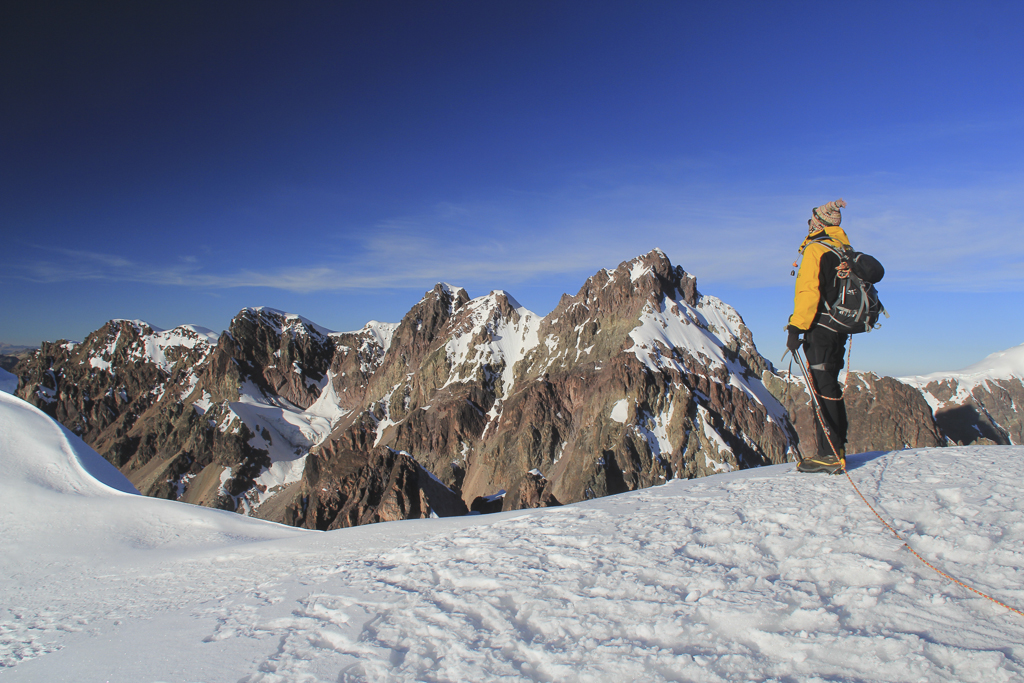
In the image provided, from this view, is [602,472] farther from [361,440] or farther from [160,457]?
[160,457]

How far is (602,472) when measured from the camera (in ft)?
262

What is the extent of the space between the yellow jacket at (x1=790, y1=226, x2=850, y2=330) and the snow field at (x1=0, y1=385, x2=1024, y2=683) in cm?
187

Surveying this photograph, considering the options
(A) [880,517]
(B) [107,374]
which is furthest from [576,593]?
(B) [107,374]

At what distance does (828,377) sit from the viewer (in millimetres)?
5965

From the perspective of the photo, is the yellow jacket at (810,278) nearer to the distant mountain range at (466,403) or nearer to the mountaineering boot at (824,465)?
the mountaineering boot at (824,465)

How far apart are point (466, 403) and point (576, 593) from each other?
11528cm

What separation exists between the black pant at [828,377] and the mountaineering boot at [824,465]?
7.6 inches

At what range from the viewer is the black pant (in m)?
5.84

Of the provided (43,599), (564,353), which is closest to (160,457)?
(564,353)

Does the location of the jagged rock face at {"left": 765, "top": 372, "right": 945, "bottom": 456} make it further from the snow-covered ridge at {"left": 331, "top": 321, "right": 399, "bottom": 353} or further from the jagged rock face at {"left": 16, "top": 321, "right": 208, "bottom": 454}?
the jagged rock face at {"left": 16, "top": 321, "right": 208, "bottom": 454}

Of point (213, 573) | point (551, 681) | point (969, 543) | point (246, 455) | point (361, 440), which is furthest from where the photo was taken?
point (246, 455)

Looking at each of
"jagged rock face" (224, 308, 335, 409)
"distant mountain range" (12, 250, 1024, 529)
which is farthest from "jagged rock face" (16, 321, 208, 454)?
"jagged rock face" (224, 308, 335, 409)

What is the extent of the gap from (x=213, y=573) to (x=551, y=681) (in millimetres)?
3548

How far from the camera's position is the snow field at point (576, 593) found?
2621mm
